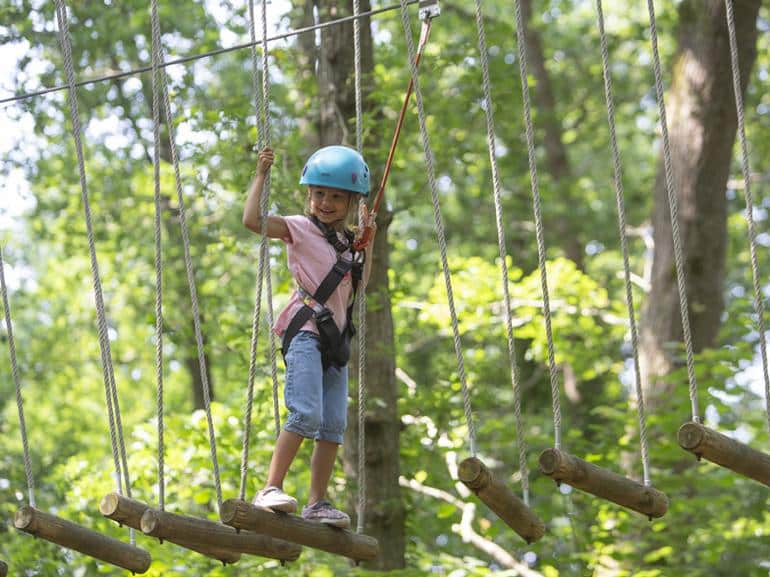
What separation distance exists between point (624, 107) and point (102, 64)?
6.20 m

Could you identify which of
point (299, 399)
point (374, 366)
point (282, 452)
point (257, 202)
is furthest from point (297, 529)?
point (374, 366)

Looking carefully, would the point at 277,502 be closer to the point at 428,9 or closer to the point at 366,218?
the point at 366,218

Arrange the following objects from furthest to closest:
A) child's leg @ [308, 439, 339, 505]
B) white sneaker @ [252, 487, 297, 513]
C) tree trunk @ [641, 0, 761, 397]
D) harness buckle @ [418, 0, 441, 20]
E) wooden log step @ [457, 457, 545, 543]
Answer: tree trunk @ [641, 0, 761, 397] → harness buckle @ [418, 0, 441, 20] → child's leg @ [308, 439, 339, 505] → white sneaker @ [252, 487, 297, 513] → wooden log step @ [457, 457, 545, 543]

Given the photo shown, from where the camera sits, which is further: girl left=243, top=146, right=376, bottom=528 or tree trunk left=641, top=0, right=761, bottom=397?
tree trunk left=641, top=0, right=761, bottom=397

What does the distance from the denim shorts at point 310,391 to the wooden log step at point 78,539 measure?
0.59 metres

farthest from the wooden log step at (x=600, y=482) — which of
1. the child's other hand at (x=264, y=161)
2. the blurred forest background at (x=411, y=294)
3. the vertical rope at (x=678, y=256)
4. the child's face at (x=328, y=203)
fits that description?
the blurred forest background at (x=411, y=294)

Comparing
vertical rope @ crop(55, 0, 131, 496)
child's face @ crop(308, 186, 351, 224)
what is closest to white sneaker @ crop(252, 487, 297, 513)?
→ vertical rope @ crop(55, 0, 131, 496)

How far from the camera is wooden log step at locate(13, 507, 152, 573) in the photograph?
3.63 m

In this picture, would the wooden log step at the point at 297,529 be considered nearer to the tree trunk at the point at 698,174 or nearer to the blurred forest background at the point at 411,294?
the blurred forest background at the point at 411,294

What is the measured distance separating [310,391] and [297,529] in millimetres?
379

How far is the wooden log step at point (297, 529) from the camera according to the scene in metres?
3.45

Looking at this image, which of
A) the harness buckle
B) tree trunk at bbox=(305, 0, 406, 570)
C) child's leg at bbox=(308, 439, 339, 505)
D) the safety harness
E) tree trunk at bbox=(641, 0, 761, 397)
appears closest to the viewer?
the safety harness

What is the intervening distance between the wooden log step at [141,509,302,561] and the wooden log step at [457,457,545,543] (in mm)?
628

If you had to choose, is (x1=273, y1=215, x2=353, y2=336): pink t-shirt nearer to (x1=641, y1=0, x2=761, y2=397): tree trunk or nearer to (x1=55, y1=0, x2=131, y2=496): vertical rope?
(x1=55, y1=0, x2=131, y2=496): vertical rope
